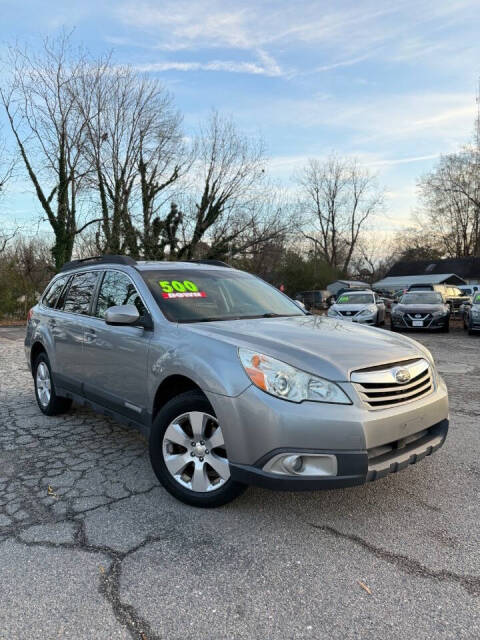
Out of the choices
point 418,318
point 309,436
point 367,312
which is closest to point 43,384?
point 309,436

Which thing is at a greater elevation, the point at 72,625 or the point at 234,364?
the point at 234,364

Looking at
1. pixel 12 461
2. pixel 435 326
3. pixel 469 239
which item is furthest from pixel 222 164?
pixel 469 239

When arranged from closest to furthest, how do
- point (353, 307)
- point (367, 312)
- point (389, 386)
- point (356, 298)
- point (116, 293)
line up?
point (389, 386) → point (116, 293) → point (367, 312) → point (353, 307) → point (356, 298)

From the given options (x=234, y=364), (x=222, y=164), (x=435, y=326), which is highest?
(x=222, y=164)

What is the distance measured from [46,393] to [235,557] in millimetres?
3612

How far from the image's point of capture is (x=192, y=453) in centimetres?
307

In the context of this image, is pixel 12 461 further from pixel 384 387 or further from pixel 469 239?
pixel 469 239

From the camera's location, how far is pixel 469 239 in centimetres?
6303

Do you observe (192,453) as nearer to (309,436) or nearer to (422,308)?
(309,436)

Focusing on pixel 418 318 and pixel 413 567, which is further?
pixel 418 318

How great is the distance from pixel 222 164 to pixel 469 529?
2818cm

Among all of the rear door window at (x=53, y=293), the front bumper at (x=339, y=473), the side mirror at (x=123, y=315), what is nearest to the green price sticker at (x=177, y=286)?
the side mirror at (x=123, y=315)

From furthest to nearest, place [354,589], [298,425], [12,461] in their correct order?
[12,461] → [298,425] → [354,589]

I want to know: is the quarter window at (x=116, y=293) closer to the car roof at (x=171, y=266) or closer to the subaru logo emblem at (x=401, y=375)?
the car roof at (x=171, y=266)
